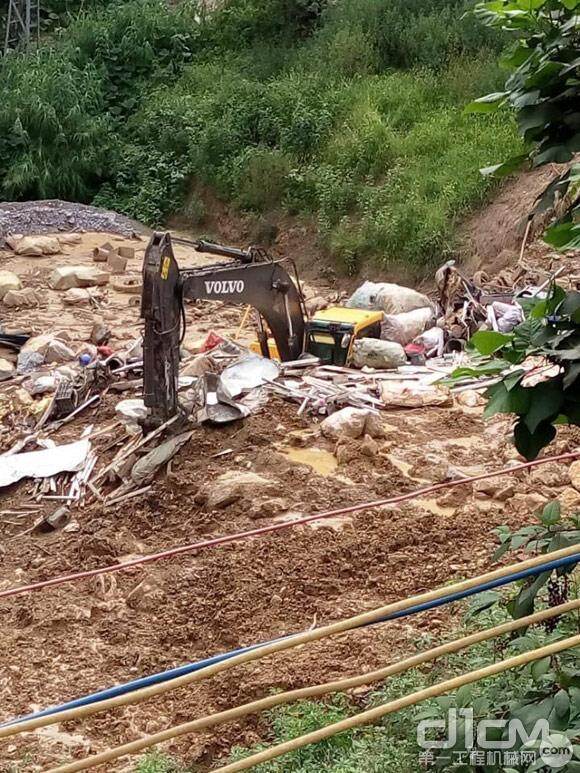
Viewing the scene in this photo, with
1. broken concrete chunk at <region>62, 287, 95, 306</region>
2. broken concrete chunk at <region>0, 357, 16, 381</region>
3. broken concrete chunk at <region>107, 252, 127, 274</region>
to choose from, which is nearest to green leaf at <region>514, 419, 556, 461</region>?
broken concrete chunk at <region>0, 357, 16, 381</region>

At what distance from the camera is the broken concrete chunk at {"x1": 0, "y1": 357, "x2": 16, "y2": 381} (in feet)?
41.3

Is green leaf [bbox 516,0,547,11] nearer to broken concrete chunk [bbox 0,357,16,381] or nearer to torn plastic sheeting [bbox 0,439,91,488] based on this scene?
torn plastic sheeting [bbox 0,439,91,488]

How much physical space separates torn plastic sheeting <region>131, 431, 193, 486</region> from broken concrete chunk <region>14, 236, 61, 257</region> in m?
11.4

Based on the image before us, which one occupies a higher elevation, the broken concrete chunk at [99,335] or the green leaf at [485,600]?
the green leaf at [485,600]

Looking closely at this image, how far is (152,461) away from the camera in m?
9.35

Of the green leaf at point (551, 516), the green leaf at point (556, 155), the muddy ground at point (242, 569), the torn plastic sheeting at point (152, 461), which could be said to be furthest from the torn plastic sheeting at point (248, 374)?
the green leaf at point (556, 155)

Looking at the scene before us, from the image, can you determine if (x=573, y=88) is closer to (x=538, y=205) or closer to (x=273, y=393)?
(x=538, y=205)

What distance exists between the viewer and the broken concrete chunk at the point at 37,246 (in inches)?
783

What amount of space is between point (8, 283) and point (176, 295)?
869 cm

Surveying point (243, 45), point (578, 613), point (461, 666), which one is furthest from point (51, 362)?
point (243, 45)

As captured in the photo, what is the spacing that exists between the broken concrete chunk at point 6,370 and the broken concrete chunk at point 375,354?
4139 mm

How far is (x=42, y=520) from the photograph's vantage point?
9086 millimetres

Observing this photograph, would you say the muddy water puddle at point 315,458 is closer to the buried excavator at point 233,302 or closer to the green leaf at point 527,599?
the buried excavator at point 233,302

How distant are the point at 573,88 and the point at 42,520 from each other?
6.93 m
